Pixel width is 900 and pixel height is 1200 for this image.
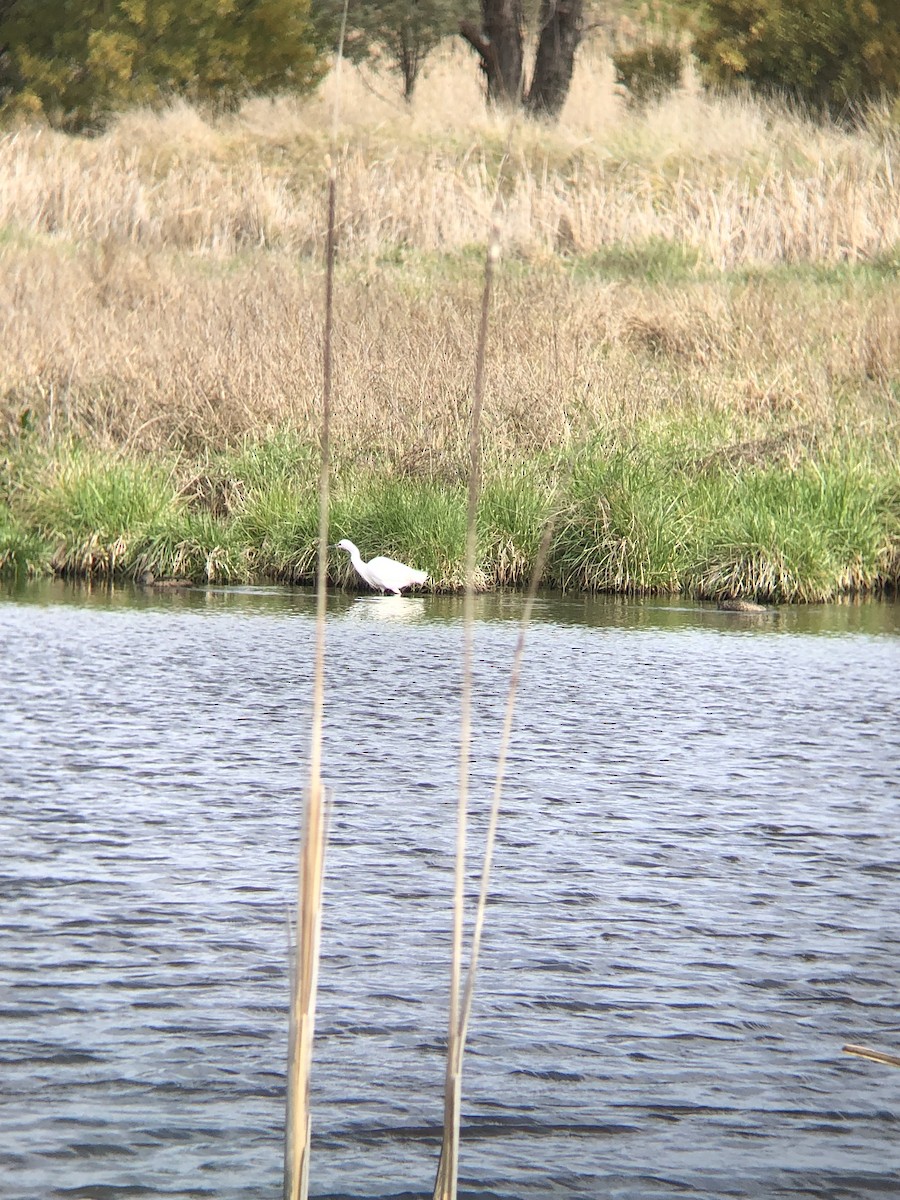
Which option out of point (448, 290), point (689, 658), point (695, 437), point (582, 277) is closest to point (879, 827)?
point (689, 658)

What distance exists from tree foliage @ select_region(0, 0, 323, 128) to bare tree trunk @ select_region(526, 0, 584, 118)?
18.1 feet

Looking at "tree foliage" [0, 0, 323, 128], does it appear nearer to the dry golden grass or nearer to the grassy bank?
the dry golden grass

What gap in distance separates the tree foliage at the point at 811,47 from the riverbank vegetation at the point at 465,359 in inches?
207

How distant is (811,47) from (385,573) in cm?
2176

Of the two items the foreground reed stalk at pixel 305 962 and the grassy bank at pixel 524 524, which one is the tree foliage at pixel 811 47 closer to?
the grassy bank at pixel 524 524

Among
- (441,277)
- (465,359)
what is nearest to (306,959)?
(465,359)

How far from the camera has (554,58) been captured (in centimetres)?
3062

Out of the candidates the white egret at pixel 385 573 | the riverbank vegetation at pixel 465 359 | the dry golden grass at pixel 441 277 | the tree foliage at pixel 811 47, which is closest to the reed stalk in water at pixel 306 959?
the riverbank vegetation at pixel 465 359

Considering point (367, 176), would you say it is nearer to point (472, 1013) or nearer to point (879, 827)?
point (879, 827)

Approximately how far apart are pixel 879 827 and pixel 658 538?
20.6ft

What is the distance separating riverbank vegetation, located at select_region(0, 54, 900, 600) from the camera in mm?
12812

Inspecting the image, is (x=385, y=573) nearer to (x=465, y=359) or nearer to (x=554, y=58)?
(x=465, y=359)

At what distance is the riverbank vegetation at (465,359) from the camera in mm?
12812

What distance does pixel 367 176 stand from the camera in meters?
23.2
